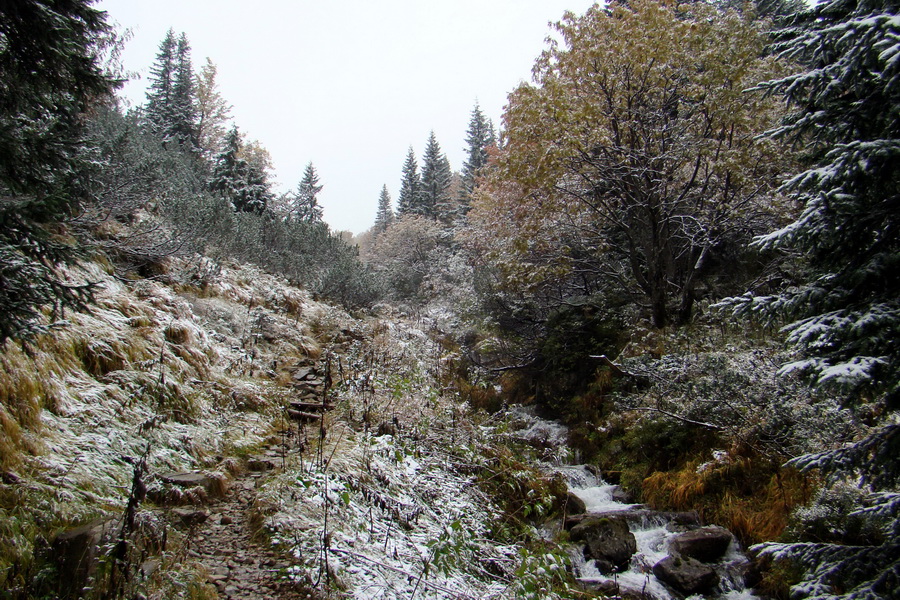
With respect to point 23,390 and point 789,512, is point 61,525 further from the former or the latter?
point 789,512

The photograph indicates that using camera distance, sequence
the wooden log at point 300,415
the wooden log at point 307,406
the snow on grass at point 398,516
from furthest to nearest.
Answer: the wooden log at point 307,406
the wooden log at point 300,415
the snow on grass at point 398,516

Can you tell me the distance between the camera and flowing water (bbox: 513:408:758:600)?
4.82m

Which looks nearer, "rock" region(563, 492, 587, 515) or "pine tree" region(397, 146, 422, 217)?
"rock" region(563, 492, 587, 515)

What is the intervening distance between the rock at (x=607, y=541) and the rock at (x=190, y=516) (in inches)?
177

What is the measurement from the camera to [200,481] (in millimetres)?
4195

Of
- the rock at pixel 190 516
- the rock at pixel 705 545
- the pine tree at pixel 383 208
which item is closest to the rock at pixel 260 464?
the rock at pixel 190 516

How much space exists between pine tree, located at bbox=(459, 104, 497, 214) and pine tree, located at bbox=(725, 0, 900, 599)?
32416 millimetres

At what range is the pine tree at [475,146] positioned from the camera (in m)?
35.8

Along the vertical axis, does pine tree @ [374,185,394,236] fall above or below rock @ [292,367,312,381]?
above

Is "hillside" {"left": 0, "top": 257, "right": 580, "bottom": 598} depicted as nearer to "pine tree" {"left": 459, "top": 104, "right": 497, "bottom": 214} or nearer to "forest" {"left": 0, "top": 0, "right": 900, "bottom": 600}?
"forest" {"left": 0, "top": 0, "right": 900, "bottom": 600}

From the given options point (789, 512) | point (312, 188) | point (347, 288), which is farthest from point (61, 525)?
point (312, 188)

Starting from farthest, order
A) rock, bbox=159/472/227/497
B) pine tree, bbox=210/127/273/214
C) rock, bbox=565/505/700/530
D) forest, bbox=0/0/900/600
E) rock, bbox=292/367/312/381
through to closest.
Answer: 1. pine tree, bbox=210/127/273/214
2. rock, bbox=292/367/312/381
3. rock, bbox=565/505/700/530
4. rock, bbox=159/472/227/497
5. forest, bbox=0/0/900/600

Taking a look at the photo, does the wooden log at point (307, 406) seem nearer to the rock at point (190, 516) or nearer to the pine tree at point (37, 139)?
the rock at point (190, 516)

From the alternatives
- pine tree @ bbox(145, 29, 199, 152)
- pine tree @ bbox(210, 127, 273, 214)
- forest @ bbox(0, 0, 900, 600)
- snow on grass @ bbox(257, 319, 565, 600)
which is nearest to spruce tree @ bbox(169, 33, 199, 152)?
pine tree @ bbox(145, 29, 199, 152)
